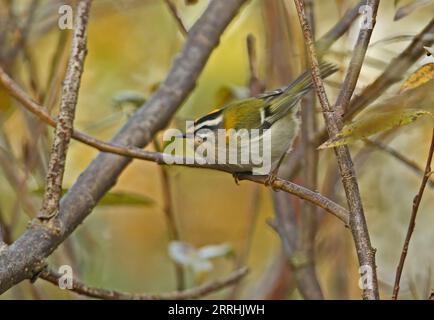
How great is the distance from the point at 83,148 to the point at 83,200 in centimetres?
169

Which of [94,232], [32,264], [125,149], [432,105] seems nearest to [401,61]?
[432,105]

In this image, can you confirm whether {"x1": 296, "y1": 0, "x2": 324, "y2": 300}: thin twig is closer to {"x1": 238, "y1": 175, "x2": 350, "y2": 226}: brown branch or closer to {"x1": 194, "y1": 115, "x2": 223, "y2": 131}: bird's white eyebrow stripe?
{"x1": 194, "y1": 115, "x2": 223, "y2": 131}: bird's white eyebrow stripe

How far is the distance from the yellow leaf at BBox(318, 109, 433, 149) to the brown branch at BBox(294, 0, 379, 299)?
1.3 inches

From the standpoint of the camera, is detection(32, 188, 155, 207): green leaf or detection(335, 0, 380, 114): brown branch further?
detection(32, 188, 155, 207): green leaf

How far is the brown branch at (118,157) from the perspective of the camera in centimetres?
133

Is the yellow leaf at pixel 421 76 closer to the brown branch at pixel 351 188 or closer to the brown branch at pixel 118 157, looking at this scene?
the brown branch at pixel 351 188

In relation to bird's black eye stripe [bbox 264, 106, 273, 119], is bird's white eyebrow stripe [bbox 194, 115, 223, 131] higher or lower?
lower

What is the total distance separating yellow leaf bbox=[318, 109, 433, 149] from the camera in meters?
1.04

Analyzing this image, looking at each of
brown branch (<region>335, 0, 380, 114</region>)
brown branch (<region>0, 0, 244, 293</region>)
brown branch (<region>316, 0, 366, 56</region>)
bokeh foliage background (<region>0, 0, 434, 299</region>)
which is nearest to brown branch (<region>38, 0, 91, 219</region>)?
brown branch (<region>0, 0, 244, 293</region>)

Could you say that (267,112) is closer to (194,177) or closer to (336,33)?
(336,33)

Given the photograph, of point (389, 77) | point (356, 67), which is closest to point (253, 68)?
point (389, 77)

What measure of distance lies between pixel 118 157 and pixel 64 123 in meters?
0.42
